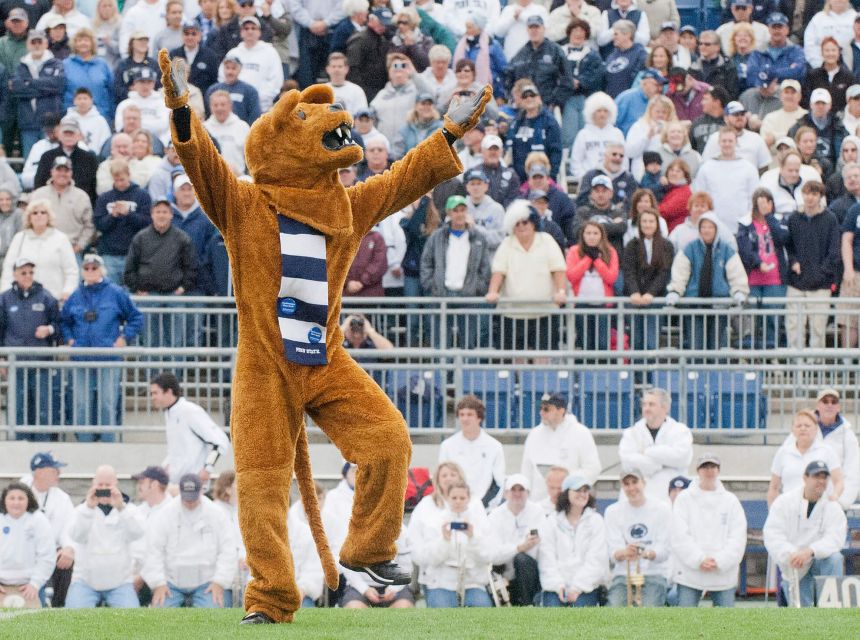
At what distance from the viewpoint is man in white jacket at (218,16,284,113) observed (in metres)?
18.1

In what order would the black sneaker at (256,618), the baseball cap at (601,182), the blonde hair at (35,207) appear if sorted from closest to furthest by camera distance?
1. the black sneaker at (256,618)
2. the blonde hair at (35,207)
3. the baseball cap at (601,182)

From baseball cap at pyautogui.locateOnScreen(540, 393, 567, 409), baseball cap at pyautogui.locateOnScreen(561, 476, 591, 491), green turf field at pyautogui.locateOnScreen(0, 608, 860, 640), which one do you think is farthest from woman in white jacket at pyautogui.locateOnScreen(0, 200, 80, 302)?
green turf field at pyautogui.locateOnScreen(0, 608, 860, 640)

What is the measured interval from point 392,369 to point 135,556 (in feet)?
8.88

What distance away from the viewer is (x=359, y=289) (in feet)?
51.3

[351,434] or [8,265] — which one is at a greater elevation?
[8,265]

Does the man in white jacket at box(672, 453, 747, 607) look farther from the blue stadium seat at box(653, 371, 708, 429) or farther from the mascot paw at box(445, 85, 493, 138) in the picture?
the mascot paw at box(445, 85, 493, 138)

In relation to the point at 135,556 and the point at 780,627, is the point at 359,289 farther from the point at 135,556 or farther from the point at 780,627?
the point at 780,627

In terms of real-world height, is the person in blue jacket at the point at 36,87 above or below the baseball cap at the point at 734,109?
above

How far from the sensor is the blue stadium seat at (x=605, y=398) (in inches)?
581

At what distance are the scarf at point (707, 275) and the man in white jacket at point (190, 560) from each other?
4601 mm

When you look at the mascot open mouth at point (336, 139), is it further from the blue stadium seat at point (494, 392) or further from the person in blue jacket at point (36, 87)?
the person in blue jacket at point (36, 87)

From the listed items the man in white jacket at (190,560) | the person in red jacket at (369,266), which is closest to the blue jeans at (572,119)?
the person in red jacket at (369,266)

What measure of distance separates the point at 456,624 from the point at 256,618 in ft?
3.13

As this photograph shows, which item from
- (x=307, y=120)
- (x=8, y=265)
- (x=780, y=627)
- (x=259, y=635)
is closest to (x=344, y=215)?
(x=307, y=120)
